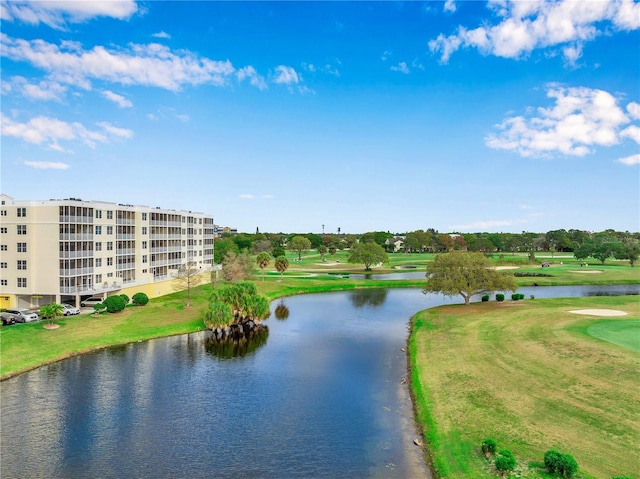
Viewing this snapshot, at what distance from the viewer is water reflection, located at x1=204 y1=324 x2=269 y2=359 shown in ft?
155

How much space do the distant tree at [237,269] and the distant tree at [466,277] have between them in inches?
1446

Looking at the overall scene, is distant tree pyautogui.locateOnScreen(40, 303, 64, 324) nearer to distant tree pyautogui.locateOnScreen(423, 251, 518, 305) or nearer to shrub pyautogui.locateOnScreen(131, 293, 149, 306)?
shrub pyautogui.locateOnScreen(131, 293, 149, 306)

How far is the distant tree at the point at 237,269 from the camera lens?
83.8 meters

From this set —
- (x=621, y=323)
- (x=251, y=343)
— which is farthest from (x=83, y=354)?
(x=621, y=323)

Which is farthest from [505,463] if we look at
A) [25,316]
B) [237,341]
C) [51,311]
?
[25,316]

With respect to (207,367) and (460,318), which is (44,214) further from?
(460,318)

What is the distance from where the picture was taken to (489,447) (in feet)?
77.4

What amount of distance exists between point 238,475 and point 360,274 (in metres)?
104

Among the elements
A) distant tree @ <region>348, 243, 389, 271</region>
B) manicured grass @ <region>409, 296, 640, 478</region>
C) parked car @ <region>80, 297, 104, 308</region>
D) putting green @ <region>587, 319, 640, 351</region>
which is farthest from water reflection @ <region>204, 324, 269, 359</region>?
distant tree @ <region>348, 243, 389, 271</region>

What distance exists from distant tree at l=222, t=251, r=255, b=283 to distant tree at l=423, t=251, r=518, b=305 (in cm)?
3672

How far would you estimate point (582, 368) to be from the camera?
117ft

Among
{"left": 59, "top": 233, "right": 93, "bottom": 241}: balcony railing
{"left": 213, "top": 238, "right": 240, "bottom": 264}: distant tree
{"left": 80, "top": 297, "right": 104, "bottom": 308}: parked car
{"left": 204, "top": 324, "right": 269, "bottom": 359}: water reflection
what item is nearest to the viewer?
{"left": 204, "top": 324, "right": 269, "bottom": 359}: water reflection

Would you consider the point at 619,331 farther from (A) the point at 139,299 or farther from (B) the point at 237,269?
(B) the point at 237,269

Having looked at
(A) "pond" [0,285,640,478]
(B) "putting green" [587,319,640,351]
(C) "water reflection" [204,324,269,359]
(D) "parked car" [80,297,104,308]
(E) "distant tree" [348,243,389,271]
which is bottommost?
(A) "pond" [0,285,640,478]
